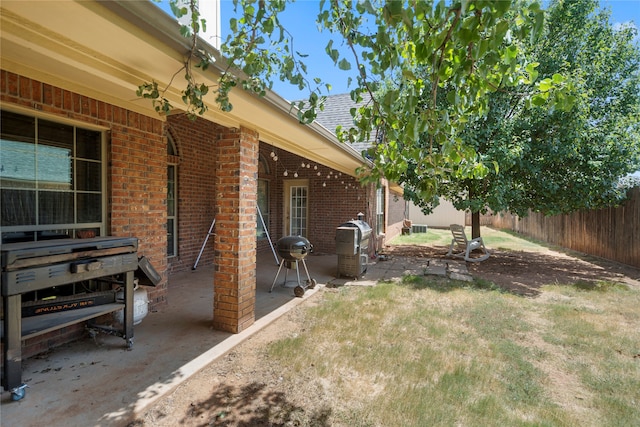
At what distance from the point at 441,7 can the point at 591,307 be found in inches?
242

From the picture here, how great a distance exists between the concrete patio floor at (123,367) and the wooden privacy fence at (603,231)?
891 cm

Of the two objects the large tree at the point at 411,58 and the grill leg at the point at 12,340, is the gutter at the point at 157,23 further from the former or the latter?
the grill leg at the point at 12,340

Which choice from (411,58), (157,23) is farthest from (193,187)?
(411,58)

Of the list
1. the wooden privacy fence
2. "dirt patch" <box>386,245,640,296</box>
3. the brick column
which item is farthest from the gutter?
the wooden privacy fence

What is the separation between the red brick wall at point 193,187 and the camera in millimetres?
6586

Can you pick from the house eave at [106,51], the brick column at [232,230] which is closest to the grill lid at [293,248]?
the brick column at [232,230]

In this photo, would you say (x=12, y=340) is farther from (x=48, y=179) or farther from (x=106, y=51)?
(x=106, y=51)

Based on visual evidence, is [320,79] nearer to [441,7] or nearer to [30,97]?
[441,7]

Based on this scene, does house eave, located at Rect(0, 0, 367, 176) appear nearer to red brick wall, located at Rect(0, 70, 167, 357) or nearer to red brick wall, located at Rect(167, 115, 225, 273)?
red brick wall, located at Rect(0, 70, 167, 357)

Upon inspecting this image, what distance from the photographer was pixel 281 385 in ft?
9.38

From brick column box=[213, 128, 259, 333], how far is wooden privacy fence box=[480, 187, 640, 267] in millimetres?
8438

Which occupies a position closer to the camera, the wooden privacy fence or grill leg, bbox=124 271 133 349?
grill leg, bbox=124 271 133 349

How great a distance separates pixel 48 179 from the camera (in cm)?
318

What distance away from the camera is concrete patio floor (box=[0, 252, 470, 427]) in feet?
7.55
